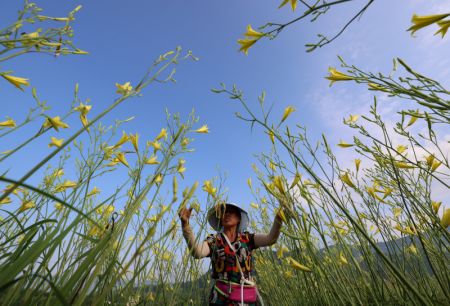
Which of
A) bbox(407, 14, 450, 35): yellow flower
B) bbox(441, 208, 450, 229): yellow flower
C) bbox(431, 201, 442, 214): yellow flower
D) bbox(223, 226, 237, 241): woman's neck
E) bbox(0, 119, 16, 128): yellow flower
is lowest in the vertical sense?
bbox(441, 208, 450, 229): yellow flower

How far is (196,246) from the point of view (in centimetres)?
186

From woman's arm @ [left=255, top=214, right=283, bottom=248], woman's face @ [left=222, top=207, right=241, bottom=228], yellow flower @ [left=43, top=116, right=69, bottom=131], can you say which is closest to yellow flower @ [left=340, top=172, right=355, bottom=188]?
woman's arm @ [left=255, top=214, right=283, bottom=248]

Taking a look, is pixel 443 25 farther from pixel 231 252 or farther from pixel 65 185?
pixel 231 252

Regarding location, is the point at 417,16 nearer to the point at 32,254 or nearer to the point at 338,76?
the point at 338,76

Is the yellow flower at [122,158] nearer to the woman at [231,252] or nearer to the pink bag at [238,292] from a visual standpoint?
the woman at [231,252]

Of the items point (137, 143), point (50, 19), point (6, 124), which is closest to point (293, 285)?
point (137, 143)

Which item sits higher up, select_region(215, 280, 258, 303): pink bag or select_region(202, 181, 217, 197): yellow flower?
select_region(202, 181, 217, 197): yellow flower

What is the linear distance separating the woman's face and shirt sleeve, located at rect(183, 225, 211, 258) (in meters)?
0.24

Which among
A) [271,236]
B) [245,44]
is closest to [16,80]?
[245,44]

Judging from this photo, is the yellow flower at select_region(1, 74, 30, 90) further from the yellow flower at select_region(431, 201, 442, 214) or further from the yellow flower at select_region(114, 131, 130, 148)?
the yellow flower at select_region(431, 201, 442, 214)

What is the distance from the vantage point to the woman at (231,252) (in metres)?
1.77

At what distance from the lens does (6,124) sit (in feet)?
3.43

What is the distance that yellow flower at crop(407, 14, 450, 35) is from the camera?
0.49 metres

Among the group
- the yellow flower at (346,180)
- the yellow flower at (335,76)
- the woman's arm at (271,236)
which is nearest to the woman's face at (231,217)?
the woman's arm at (271,236)
